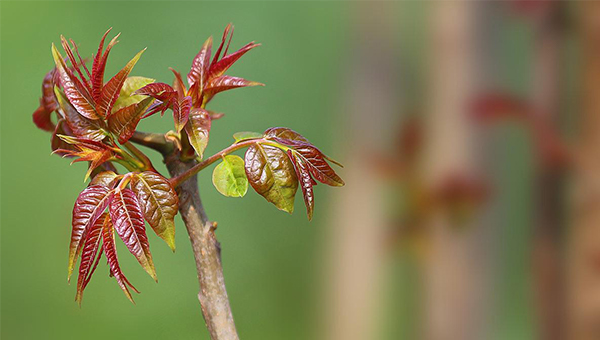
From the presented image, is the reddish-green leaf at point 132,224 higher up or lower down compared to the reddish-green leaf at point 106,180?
lower down

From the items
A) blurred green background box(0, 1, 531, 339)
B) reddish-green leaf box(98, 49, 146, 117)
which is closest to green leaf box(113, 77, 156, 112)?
reddish-green leaf box(98, 49, 146, 117)

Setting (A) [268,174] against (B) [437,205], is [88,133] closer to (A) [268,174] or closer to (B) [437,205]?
(A) [268,174]

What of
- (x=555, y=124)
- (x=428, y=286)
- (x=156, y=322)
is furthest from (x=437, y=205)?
(x=156, y=322)

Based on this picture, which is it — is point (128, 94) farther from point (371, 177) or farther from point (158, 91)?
point (371, 177)

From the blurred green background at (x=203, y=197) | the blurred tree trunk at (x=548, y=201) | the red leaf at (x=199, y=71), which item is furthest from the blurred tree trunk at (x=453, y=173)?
the red leaf at (x=199, y=71)

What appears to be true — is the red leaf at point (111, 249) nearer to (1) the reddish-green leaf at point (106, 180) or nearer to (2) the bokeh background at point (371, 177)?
(1) the reddish-green leaf at point (106, 180)

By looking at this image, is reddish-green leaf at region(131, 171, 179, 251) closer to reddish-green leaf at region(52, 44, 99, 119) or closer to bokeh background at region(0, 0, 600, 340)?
reddish-green leaf at region(52, 44, 99, 119)

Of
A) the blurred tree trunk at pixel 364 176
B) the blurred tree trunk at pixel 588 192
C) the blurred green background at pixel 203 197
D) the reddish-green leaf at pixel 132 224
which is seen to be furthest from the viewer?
the blurred green background at pixel 203 197

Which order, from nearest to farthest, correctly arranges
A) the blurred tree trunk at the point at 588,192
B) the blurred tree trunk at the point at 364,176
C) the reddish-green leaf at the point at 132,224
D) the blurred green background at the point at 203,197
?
1. the reddish-green leaf at the point at 132,224
2. the blurred tree trunk at the point at 588,192
3. the blurred tree trunk at the point at 364,176
4. the blurred green background at the point at 203,197

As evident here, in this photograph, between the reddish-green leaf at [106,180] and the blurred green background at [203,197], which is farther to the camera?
the blurred green background at [203,197]
